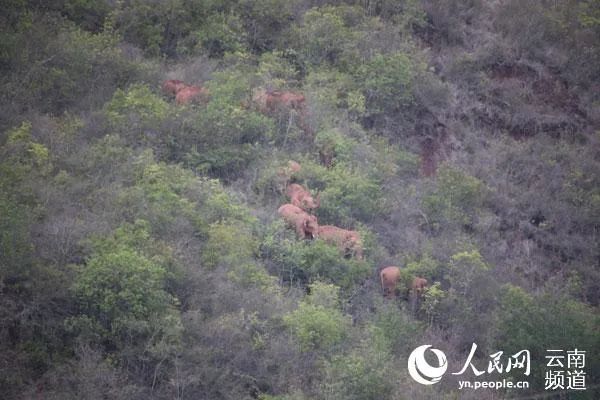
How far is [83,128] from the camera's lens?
18250 mm

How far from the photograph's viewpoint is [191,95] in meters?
20.3

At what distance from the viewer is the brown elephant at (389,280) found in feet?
56.0

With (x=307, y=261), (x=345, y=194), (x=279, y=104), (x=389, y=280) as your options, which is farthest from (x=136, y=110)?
(x=389, y=280)

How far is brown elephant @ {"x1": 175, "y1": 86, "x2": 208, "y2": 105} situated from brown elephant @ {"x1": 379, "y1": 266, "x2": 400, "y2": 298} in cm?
610

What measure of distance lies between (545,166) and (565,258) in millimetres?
2651

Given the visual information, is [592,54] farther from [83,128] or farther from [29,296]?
[29,296]

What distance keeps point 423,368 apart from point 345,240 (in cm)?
397

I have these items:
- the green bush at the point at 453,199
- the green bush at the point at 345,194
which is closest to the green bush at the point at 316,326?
the green bush at the point at 345,194

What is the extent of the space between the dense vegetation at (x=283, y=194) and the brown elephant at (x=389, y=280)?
1.02 ft

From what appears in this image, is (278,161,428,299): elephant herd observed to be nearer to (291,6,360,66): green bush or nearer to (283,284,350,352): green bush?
(283,284,350,352): green bush

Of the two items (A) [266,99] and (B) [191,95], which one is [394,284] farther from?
(B) [191,95]

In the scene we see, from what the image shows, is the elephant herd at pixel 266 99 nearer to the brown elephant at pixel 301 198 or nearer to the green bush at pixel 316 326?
the brown elephant at pixel 301 198

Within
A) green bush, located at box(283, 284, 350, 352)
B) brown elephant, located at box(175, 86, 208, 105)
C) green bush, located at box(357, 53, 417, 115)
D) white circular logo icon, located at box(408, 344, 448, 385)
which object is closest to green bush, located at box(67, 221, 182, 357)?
green bush, located at box(283, 284, 350, 352)

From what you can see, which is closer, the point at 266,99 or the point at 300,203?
the point at 300,203
